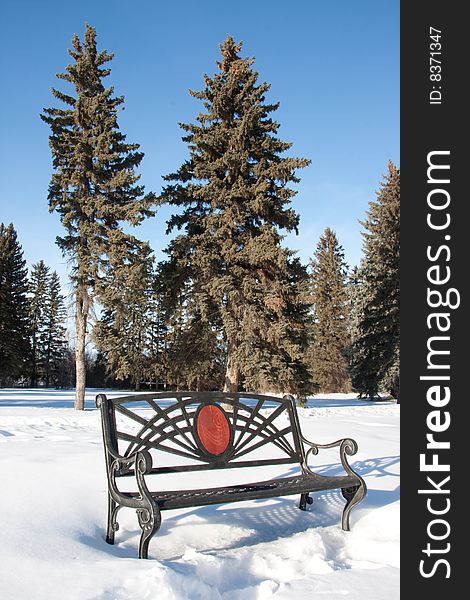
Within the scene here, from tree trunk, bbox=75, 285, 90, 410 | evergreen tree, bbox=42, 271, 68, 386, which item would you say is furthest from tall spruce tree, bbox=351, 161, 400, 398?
evergreen tree, bbox=42, 271, 68, 386

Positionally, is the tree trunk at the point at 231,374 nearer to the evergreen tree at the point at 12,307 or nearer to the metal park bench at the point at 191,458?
the metal park bench at the point at 191,458

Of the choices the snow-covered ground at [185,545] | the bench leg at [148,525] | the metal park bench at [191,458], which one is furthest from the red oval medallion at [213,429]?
the bench leg at [148,525]

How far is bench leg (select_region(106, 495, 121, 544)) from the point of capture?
370 centimetres

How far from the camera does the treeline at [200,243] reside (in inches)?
642

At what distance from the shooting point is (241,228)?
17672 mm

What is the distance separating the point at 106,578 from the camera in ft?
8.91

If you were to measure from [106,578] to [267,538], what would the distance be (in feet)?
5.73

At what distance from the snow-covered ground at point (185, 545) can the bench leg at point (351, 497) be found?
84 millimetres

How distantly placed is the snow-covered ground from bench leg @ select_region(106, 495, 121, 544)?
0.26 ft

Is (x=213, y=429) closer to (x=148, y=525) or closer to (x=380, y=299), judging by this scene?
(x=148, y=525)

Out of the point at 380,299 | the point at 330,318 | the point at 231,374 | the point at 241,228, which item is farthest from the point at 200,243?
the point at 330,318

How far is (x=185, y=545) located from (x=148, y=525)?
28.3 inches

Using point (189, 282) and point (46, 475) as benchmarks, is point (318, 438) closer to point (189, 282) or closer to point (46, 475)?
point (46, 475)

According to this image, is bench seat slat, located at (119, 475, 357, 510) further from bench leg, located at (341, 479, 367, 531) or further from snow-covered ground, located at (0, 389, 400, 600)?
snow-covered ground, located at (0, 389, 400, 600)
